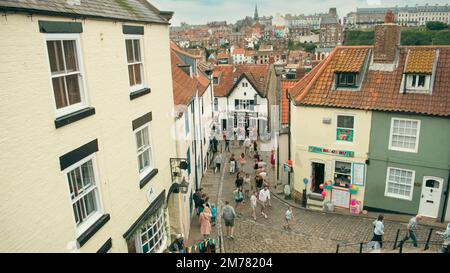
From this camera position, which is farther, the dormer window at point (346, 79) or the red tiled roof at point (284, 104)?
the red tiled roof at point (284, 104)

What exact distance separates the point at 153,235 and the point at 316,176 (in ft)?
38.4

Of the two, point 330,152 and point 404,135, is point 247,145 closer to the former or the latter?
point 330,152

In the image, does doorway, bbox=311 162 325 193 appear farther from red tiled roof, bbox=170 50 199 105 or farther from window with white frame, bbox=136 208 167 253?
window with white frame, bbox=136 208 167 253

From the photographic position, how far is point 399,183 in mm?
16812

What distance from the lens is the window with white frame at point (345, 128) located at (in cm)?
1741

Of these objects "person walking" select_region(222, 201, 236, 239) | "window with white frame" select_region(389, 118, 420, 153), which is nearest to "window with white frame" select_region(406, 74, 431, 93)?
"window with white frame" select_region(389, 118, 420, 153)

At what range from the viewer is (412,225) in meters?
12.7

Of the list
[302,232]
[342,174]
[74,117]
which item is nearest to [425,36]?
[342,174]

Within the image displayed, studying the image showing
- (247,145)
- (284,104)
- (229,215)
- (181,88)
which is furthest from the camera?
(247,145)

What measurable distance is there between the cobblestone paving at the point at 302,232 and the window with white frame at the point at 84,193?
8.13 m

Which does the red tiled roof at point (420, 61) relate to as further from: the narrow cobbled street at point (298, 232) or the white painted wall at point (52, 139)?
the white painted wall at point (52, 139)

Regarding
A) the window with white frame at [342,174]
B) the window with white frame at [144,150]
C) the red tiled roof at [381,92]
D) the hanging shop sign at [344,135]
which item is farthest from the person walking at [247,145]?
the window with white frame at [144,150]

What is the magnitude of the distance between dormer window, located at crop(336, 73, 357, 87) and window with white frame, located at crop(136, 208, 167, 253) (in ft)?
40.1
